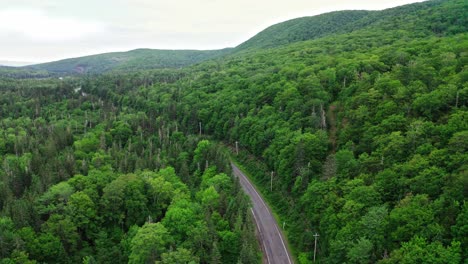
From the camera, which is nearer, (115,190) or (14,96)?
(115,190)

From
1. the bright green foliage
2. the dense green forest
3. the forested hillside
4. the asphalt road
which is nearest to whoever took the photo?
the dense green forest

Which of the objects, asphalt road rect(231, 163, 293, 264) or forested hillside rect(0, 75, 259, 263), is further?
asphalt road rect(231, 163, 293, 264)

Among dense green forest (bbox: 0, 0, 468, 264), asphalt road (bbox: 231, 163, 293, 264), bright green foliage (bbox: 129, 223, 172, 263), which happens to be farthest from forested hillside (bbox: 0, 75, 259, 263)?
asphalt road (bbox: 231, 163, 293, 264)

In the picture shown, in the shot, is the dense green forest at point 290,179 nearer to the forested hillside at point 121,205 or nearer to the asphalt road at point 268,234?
the forested hillside at point 121,205

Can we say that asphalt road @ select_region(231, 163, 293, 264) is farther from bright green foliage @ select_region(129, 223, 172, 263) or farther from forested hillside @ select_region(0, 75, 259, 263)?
bright green foliage @ select_region(129, 223, 172, 263)

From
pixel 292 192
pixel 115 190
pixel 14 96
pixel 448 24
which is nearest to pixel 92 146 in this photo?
pixel 115 190

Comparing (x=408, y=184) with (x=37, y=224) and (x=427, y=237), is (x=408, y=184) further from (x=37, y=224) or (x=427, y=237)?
(x=37, y=224)

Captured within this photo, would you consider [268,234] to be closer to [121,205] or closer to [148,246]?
[148,246]
